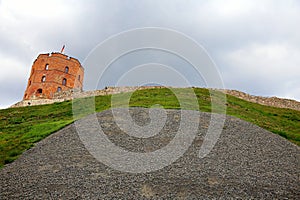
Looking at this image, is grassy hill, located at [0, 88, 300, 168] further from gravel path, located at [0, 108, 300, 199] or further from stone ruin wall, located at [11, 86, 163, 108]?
stone ruin wall, located at [11, 86, 163, 108]

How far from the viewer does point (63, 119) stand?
90.3 feet

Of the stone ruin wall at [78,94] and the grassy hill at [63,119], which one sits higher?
the stone ruin wall at [78,94]

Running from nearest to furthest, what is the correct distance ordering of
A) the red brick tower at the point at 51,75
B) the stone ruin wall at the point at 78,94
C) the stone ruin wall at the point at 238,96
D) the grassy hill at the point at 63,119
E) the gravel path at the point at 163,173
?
the gravel path at the point at 163,173, the grassy hill at the point at 63,119, the stone ruin wall at the point at 238,96, the stone ruin wall at the point at 78,94, the red brick tower at the point at 51,75

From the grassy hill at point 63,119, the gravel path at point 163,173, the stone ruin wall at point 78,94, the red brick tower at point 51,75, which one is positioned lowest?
the gravel path at point 163,173

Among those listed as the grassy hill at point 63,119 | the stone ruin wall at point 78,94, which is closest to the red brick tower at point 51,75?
the stone ruin wall at point 78,94

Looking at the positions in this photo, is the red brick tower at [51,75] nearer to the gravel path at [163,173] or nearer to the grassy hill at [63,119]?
the grassy hill at [63,119]

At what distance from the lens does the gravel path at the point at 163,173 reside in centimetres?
1084

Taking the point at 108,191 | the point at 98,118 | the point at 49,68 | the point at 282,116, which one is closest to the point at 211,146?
the point at 108,191

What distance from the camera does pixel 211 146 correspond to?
55.0 feet

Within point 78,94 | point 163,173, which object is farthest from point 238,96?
point 163,173

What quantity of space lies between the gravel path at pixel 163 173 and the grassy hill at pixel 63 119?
1.69 meters

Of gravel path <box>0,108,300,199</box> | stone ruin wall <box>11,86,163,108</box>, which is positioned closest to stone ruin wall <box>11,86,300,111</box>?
stone ruin wall <box>11,86,163,108</box>

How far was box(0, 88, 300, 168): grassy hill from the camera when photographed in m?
19.3

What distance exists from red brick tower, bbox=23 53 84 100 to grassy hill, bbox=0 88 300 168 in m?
18.0
